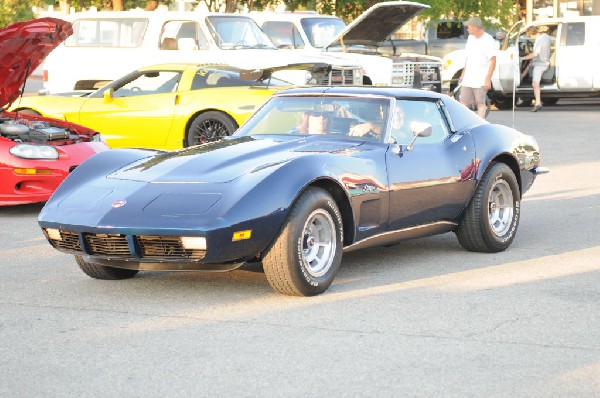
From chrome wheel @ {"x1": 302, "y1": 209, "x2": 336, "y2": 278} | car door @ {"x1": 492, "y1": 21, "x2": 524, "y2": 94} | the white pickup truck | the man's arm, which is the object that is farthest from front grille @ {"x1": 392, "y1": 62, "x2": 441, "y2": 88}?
chrome wheel @ {"x1": 302, "y1": 209, "x2": 336, "y2": 278}

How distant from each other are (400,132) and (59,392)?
12.5 feet

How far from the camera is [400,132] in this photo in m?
8.53

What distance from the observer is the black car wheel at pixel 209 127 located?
14.8 meters

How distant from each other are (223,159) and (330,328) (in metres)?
1.67

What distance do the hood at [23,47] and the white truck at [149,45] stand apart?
22.4ft

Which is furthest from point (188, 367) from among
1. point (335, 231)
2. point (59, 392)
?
point (335, 231)

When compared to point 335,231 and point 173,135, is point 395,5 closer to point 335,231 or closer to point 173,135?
point 173,135

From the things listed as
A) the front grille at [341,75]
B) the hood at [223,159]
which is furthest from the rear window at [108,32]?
the hood at [223,159]

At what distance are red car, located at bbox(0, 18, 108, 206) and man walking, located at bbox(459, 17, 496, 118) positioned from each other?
6507 millimetres

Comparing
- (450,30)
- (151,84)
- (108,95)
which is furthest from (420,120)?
(450,30)

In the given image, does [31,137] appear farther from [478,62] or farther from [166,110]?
[478,62]

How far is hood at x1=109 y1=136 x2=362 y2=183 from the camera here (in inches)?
297

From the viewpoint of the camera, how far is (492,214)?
30.1 feet

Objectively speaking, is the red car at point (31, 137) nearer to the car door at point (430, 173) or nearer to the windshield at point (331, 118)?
the windshield at point (331, 118)
